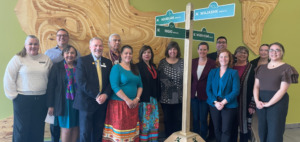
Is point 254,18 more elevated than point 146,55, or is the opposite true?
point 254,18

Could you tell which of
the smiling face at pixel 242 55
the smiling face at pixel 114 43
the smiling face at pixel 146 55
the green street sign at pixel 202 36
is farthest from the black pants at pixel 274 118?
the smiling face at pixel 114 43

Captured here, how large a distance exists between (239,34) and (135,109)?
8.77 feet

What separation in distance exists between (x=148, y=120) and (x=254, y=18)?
9.64 feet

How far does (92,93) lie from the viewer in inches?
86.0

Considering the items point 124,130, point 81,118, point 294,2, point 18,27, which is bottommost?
point 124,130

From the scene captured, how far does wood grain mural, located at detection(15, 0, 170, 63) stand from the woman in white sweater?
61 centimetres

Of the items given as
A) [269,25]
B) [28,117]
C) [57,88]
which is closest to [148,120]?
[57,88]

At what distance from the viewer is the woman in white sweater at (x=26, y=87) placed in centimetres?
224

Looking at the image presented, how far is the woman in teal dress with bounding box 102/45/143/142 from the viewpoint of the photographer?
225 centimetres

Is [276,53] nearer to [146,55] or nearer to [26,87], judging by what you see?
[146,55]

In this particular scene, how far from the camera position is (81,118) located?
2.23 metres

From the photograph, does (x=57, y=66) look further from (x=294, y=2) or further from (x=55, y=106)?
(x=294, y=2)

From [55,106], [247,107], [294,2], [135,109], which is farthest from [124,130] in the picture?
[294,2]

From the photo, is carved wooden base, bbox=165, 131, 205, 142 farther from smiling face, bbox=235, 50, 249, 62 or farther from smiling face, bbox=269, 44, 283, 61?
smiling face, bbox=235, 50, 249, 62
